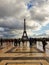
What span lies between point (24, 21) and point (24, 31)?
929cm

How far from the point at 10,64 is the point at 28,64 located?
1492 mm

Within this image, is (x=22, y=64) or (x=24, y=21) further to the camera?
(x=24, y=21)

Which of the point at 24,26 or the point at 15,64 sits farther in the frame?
the point at 24,26

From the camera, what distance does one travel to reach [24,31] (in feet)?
486

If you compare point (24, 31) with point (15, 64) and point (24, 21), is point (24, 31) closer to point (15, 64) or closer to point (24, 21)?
point (24, 21)

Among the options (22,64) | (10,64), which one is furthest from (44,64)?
(10,64)

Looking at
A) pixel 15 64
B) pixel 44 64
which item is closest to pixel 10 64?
pixel 15 64

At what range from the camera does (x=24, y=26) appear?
14862 cm

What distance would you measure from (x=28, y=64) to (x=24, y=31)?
437 ft

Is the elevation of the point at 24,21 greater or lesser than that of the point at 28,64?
greater

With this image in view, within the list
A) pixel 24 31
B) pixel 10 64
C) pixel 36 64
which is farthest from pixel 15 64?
pixel 24 31

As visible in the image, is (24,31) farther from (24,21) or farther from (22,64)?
(22,64)

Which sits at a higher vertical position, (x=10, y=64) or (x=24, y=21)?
(x=24, y=21)

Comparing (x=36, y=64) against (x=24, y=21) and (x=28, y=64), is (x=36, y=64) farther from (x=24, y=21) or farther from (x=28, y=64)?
(x=24, y=21)
